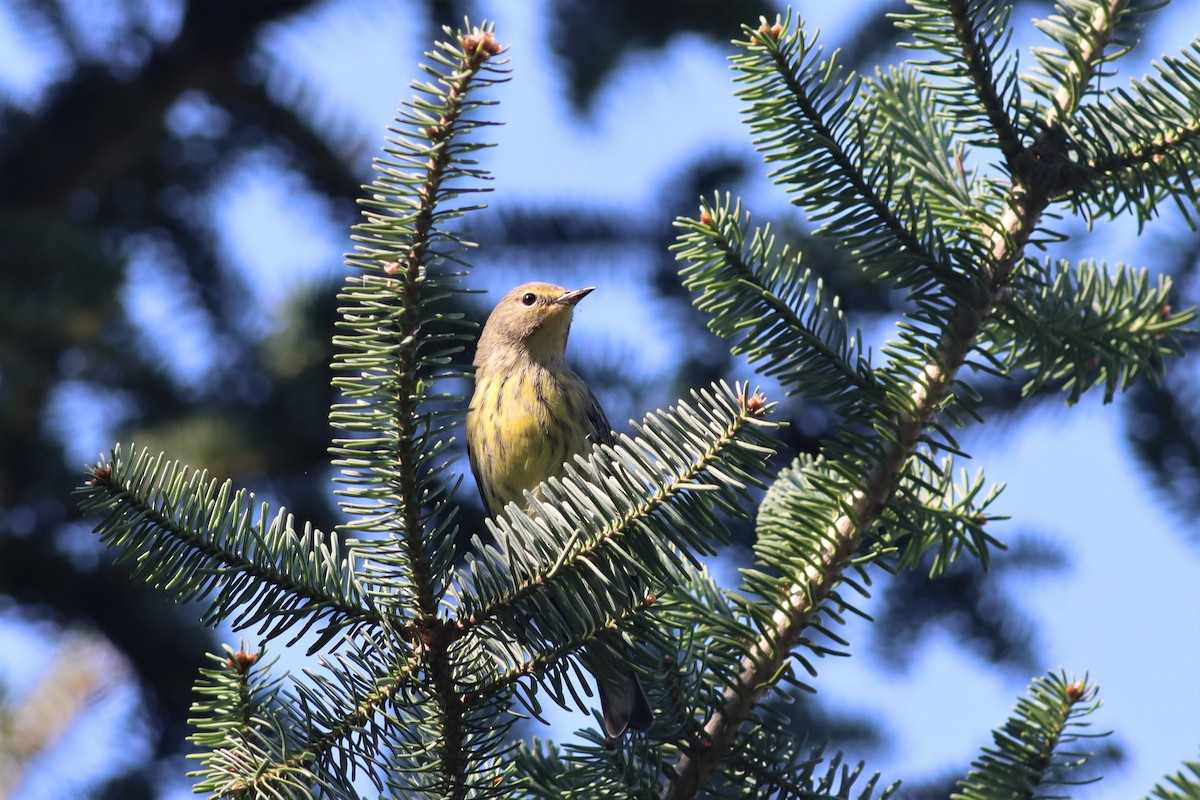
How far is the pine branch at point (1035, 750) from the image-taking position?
82.4 inches

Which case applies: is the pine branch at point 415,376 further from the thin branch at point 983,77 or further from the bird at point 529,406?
the bird at point 529,406

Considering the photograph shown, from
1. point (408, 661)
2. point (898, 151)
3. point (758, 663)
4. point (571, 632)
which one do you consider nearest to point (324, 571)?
point (408, 661)

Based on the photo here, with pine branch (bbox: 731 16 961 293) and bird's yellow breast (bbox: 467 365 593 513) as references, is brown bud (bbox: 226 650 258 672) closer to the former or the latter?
pine branch (bbox: 731 16 961 293)

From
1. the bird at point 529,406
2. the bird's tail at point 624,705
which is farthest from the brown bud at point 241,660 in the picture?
the bird at point 529,406

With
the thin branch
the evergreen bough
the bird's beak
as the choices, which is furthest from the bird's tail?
the bird's beak

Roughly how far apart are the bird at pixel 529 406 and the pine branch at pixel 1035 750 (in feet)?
6.83

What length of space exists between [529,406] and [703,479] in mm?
2713

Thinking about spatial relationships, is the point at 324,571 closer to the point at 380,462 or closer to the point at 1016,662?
the point at 380,462

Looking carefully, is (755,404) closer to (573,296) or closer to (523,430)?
(523,430)

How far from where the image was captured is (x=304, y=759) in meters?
1.99

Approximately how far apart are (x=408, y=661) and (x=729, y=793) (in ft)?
2.38

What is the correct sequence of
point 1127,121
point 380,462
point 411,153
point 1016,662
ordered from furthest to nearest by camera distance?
1. point 1016,662
2. point 1127,121
3. point 380,462
4. point 411,153

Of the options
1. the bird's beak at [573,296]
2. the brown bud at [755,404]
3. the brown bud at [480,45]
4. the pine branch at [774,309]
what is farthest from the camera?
the bird's beak at [573,296]

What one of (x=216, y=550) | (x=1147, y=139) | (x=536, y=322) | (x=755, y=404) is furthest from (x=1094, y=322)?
(x=536, y=322)
